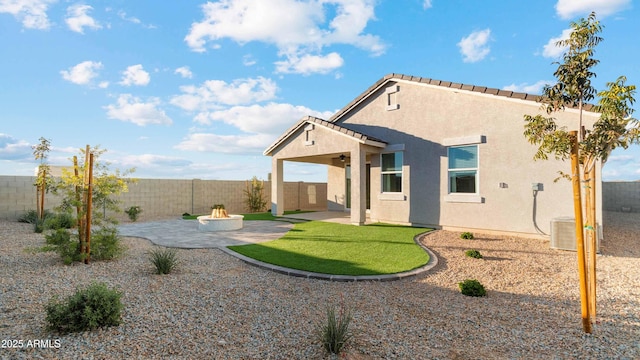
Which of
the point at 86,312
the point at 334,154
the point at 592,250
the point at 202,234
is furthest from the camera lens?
the point at 334,154

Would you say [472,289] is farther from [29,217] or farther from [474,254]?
[29,217]

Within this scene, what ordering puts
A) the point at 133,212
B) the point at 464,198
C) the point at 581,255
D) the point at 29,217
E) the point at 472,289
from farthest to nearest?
1. the point at 133,212
2. the point at 29,217
3. the point at 464,198
4. the point at 472,289
5. the point at 581,255

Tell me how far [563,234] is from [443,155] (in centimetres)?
450

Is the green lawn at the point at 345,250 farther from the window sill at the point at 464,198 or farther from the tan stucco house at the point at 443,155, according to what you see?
the tan stucco house at the point at 443,155

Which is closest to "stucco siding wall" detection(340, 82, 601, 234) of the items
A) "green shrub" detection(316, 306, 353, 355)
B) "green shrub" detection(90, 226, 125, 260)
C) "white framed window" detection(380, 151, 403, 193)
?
"white framed window" detection(380, 151, 403, 193)

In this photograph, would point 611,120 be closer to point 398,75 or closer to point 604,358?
point 604,358

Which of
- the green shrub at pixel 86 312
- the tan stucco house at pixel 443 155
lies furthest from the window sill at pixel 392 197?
the green shrub at pixel 86 312

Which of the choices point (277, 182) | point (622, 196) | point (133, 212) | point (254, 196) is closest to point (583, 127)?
point (277, 182)

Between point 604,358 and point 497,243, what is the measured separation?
20.6 feet

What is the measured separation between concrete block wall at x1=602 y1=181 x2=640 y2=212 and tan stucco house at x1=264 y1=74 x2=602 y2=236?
585 inches

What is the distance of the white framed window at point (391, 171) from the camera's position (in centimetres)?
1318

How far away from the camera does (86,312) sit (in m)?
3.81

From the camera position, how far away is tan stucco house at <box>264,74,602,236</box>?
10133 millimetres

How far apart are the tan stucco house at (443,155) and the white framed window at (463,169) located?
34mm
